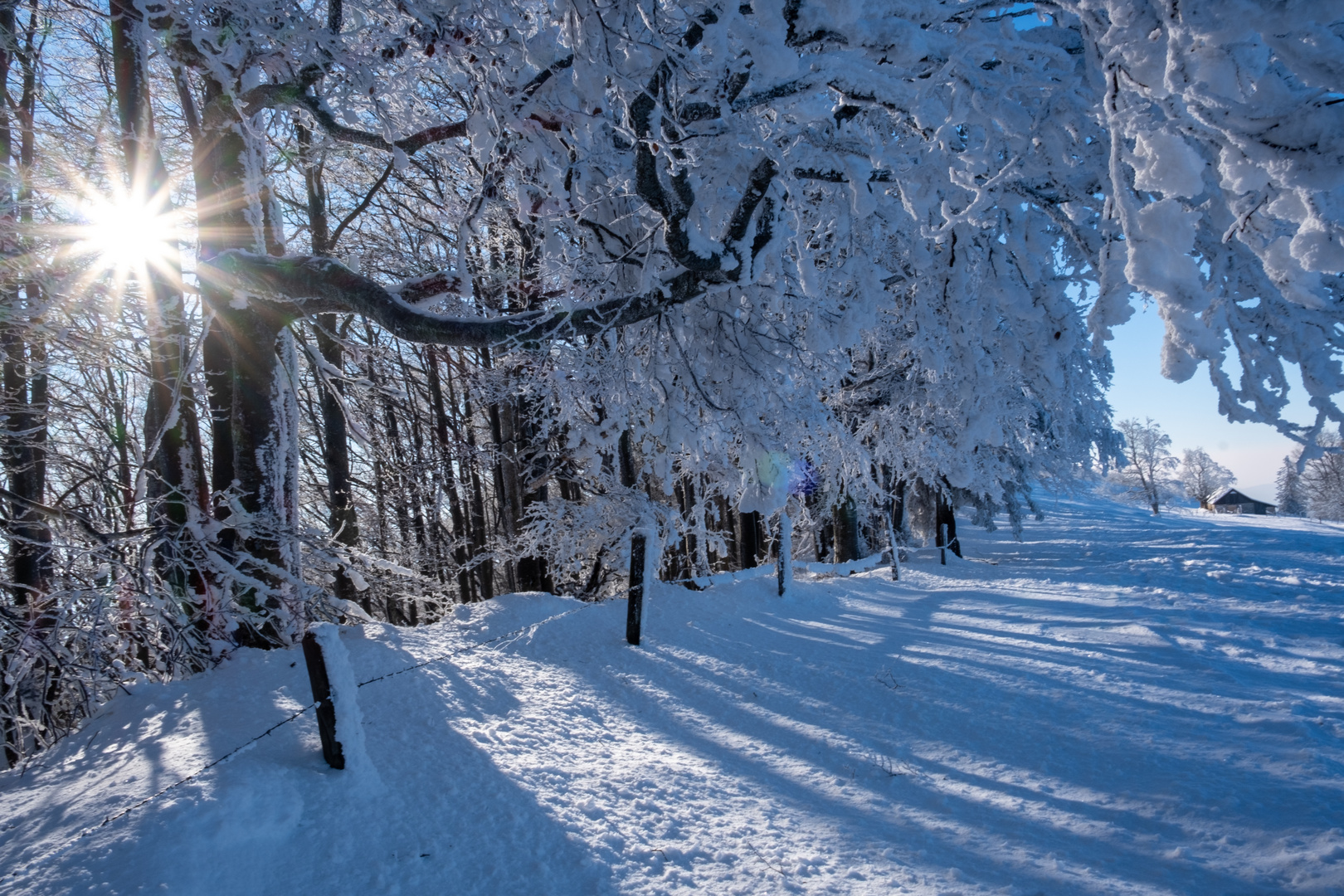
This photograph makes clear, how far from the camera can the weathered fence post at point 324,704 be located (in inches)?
141

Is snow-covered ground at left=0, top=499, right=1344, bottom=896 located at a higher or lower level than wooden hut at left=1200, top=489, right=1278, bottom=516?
higher

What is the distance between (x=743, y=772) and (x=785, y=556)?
19.8ft

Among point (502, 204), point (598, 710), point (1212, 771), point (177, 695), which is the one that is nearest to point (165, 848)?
point (177, 695)

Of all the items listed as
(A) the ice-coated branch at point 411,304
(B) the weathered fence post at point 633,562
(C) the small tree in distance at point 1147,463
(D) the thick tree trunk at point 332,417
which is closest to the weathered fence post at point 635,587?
(B) the weathered fence post at point 633,562

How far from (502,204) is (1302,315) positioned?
5477 mm

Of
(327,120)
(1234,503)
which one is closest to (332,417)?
(327,120)

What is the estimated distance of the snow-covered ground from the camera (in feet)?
9.32

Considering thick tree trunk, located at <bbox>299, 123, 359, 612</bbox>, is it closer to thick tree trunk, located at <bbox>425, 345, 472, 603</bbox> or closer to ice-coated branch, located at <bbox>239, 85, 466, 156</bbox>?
thick tree trunk, located at <bbox>425, 345, 472, 603</bbox>

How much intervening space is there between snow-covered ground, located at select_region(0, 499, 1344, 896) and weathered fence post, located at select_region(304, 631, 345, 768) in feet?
0.44

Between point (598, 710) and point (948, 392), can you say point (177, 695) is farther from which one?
point (948, 392)

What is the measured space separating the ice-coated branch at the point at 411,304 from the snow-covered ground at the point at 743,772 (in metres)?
2.71

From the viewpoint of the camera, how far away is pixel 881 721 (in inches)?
195

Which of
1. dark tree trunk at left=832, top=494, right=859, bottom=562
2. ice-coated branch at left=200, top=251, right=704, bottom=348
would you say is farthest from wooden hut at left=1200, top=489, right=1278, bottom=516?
ice-coated branch at left=200, top=251, right=704, bottom=348

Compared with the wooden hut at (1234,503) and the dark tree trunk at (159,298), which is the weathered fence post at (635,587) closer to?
the dark tree trunk at (159,298)
